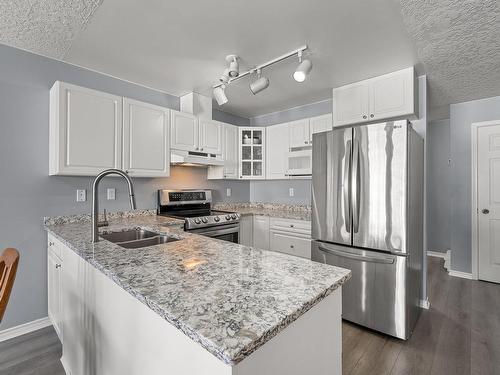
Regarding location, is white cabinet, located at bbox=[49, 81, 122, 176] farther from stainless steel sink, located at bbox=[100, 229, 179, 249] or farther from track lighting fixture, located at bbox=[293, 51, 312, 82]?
track lighting fixture, located at bbox=[293, 51, 312, 82]

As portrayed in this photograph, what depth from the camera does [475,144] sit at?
136 inches

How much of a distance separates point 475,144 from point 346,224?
8.68 ft

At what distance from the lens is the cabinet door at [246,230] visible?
3.40 meters

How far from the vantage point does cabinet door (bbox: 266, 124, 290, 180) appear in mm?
3656

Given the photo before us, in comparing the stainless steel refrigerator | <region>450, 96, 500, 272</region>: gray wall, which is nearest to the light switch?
the stainless steel refrigerator

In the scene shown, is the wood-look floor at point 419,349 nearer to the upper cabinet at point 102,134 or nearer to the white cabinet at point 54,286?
the white cabinet at point 54,286

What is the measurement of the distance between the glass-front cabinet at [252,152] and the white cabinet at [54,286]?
7.94 ft

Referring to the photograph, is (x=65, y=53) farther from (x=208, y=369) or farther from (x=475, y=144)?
(x=475, y=144)

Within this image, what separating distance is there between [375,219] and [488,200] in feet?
8.07

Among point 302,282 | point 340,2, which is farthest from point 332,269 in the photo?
point 340,2

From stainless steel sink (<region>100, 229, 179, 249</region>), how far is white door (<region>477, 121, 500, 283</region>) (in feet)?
13.4

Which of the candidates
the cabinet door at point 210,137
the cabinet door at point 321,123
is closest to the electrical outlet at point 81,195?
the cabinet door at point 210,137

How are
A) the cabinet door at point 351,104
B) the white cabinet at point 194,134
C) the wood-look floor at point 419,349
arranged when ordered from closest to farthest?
1. the wood-look floor at point 419,349
2. the cabinet door at point 351,104
3. the white cabinet at point 194,134

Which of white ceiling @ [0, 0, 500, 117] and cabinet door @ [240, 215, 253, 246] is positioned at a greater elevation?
white ceiling @ [0, 0, 500, 117]
